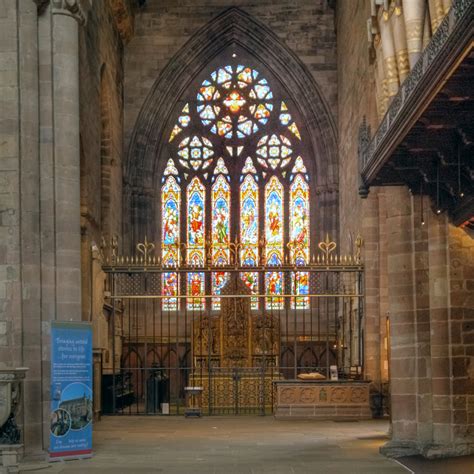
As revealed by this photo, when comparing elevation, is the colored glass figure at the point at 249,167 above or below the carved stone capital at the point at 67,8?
above

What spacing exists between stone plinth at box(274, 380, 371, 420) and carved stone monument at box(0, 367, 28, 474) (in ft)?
33.1

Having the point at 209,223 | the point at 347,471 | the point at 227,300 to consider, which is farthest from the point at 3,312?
the point at 209,223

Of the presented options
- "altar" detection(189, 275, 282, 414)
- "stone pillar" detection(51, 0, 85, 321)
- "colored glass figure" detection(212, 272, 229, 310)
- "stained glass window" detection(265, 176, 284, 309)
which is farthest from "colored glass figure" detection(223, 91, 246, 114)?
"stone pillar" detection(51, 0, 85, 321)

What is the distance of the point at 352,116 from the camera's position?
94.5 feet

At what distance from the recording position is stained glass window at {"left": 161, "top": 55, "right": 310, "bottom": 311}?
34.8 metres

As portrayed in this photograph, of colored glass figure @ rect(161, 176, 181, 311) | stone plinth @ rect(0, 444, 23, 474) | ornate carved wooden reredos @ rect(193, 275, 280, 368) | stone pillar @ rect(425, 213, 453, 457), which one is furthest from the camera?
colored glass figure @ rect(161, 176, 181, 311)

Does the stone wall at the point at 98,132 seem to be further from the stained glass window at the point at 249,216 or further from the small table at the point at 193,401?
the stained glass window at the point at 249,216

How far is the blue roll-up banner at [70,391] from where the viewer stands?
49.9ft

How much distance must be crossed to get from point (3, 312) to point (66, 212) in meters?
1.86

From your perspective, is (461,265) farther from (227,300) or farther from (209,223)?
(209,223)

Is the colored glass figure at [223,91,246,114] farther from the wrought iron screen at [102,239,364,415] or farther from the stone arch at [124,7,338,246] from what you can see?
the wrought iron screen at [102,239,364,415]

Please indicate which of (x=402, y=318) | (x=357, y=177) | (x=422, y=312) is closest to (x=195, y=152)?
(x=357, y=177)

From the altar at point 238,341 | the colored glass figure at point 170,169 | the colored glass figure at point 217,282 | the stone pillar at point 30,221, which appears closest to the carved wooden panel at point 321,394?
the altar at point 238,341

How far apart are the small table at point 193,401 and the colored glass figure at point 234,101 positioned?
1222 centimetres
